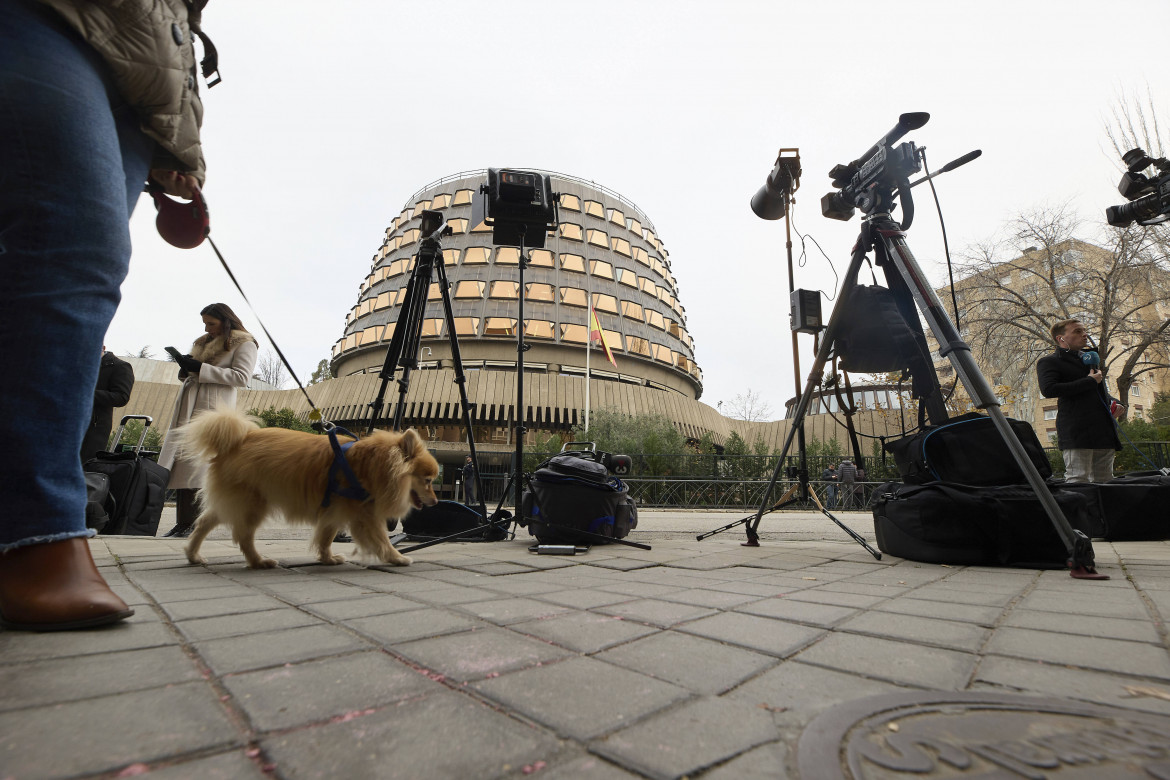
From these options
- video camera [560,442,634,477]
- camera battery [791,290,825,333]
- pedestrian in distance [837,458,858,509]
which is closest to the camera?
camera battery [791,290,825,333]

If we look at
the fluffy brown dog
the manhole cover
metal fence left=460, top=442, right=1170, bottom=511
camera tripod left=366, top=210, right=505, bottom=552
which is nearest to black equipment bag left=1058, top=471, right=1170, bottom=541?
the manhole cover

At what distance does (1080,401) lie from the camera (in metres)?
5.39

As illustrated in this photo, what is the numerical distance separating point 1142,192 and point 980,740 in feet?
24.5

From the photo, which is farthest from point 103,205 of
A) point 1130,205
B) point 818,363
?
point 1130,205

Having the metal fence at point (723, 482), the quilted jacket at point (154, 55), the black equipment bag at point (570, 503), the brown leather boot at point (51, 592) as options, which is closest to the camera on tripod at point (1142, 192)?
the black equipment bag at point (570, 503)

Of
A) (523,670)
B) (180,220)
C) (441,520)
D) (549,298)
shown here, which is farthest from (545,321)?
(523,670)

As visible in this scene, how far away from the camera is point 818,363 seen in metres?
3.92

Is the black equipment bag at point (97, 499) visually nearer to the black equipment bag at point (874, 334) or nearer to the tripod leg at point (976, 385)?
the black equipment bag at point (874, 334)

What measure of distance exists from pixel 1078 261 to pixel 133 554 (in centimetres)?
2808

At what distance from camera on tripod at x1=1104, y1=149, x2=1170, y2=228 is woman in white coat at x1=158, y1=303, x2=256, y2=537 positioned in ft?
28.5

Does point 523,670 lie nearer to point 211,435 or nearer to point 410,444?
point 410,444

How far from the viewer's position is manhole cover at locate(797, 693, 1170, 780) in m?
0.78

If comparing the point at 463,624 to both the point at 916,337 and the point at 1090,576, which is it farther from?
the point at 916,337

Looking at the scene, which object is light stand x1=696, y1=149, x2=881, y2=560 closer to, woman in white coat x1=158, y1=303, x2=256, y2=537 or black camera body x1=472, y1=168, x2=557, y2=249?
black camera body x1=472, y1=168, x2=557, y2=249
